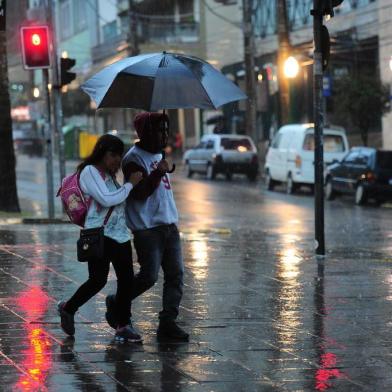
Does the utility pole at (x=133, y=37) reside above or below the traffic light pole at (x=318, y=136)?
above

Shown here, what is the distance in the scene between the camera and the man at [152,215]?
8078 mm

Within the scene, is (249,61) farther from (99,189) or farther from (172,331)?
(99,189)

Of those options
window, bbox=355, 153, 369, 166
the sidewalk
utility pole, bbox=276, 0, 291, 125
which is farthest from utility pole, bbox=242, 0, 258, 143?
the sidewalk

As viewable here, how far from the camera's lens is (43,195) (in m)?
29.2

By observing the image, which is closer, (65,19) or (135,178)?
(135,178)

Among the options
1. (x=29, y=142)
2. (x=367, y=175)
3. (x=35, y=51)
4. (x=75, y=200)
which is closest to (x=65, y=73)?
(x=35, y=51)

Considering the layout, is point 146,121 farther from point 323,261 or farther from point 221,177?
point 221,177

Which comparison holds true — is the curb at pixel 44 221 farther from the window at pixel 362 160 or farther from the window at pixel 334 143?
the window at pixel 334 143

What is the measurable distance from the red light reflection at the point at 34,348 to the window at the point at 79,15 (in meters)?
66.5

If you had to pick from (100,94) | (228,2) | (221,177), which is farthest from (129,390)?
(228,2)

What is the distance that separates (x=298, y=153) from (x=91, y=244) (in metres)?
24.1

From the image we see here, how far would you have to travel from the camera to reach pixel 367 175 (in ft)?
89.4

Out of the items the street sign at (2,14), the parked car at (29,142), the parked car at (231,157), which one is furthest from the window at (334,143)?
the parked car at (29,142)

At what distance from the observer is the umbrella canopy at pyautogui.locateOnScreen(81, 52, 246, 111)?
8.67 meters
